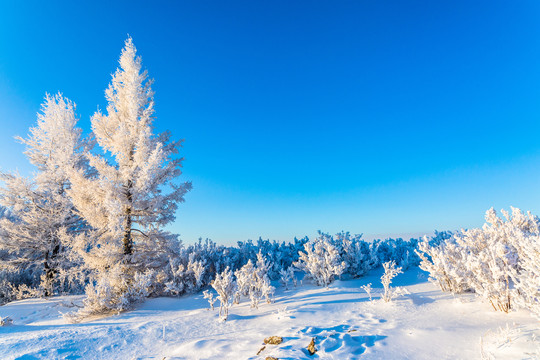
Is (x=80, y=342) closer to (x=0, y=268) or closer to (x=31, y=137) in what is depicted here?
(x=0, y=268)

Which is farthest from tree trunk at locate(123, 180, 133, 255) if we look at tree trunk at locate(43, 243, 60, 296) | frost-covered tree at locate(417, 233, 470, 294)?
frost-covered tree at locate(417, 233, 470, 294)

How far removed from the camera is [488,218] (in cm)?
630

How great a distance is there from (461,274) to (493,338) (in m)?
2.13

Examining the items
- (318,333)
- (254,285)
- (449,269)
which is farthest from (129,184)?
(449,269)

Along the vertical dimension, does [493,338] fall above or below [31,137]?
below

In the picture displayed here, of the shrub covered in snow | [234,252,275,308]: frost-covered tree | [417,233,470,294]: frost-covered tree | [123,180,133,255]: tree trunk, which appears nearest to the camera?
the shrub covered in snow

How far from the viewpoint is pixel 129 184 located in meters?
8.78

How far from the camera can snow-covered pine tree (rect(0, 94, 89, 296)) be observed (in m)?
10.6

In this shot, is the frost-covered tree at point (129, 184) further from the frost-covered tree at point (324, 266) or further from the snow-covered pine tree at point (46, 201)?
the frost-covered tree at point (324, 266)

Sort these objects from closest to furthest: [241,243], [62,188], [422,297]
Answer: [422,297] < [62,188] < [241,243]

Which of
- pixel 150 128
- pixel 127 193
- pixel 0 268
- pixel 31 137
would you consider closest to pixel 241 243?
pixel 127 193

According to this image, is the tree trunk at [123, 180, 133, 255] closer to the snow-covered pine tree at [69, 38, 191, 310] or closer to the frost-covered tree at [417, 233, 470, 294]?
the snow-covered pine tree at [69, 38, 191, 310]

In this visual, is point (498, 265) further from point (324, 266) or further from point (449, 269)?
point (324, 266)

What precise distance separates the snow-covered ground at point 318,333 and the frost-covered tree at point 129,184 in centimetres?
293
